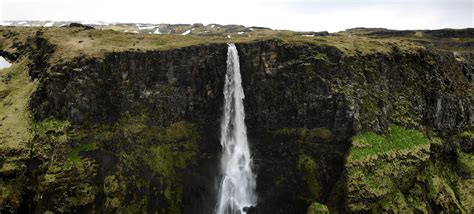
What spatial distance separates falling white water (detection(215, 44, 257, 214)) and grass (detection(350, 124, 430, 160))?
1183cm

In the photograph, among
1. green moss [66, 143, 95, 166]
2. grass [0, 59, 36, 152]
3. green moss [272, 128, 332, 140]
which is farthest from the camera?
green moss [272, 128, 332, 140]

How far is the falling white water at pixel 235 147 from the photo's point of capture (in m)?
50.0

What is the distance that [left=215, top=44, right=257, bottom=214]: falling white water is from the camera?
50.0 metres

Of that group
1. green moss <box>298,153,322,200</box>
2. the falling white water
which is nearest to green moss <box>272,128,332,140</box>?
green moss <box>298,153,322,200</box>

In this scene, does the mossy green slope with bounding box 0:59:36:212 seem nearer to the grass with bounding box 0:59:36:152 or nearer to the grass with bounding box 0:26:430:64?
the grass with bounding box 0:59:36:152

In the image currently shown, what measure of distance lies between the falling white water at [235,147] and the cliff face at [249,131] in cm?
85

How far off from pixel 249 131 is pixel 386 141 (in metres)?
15.3

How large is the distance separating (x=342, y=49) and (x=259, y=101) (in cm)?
1151

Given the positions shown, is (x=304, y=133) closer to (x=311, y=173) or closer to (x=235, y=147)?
(x=311, y=173)

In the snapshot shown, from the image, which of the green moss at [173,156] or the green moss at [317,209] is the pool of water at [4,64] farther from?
the green moss at [317,209]

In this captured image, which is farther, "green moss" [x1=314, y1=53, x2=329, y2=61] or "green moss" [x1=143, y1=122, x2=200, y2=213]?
"green moss" [x1=314, y1=53, x2=329, y2=61]

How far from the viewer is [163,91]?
5009 cm

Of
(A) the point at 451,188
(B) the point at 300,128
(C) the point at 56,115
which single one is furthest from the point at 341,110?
(C) the point at 56,115

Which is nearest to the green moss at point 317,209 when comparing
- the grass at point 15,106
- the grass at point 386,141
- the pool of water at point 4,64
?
the grass at point 386,141
